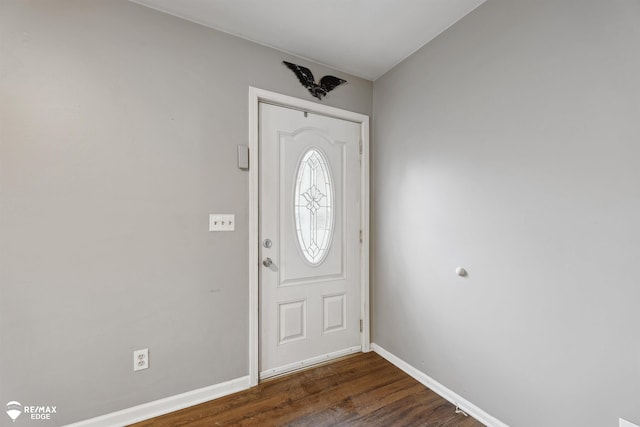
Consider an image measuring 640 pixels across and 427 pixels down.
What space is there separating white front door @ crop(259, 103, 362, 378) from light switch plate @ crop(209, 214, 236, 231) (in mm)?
225

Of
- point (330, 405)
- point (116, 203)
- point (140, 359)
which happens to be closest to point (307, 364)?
point (330, 405)

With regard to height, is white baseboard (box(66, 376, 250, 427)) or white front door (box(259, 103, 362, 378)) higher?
A: white front door (box(259, 103, 362, 378))

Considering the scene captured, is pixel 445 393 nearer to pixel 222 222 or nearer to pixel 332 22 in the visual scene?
pixel 222 222

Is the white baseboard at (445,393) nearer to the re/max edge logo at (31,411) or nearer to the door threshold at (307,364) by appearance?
the door threshold at (307,364)

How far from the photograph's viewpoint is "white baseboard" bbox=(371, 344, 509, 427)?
159 cm

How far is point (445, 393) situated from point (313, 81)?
8.23 feet

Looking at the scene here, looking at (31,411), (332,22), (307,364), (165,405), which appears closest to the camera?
(31,411)

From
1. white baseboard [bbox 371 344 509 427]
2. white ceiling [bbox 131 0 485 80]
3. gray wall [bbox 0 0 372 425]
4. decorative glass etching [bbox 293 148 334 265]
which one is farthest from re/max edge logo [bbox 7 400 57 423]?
white ceiling [bbox 131 0 485 80]

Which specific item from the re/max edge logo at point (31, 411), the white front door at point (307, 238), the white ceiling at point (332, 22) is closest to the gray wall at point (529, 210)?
the white ceiling at point (332, 22)

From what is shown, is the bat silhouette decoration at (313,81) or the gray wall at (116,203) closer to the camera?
the gray wall at (116,203)

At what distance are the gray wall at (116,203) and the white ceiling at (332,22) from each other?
12cm

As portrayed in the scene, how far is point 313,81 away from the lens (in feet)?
7.30

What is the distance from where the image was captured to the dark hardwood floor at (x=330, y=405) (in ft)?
5.35

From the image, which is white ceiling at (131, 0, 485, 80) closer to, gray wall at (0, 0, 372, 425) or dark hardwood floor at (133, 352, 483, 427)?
gray wall at (0, 0, 372, 425)
